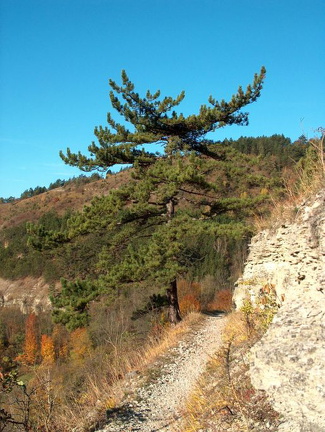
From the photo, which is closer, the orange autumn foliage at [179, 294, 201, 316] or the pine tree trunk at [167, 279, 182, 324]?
the pine tree trunk at [167, 279, 182, 324]

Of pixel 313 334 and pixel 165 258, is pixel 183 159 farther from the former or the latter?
pixel 313 334

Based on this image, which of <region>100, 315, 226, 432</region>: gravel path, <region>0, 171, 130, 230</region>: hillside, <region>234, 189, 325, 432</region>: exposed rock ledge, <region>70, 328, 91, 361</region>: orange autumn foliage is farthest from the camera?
<region>0, 171, 130, 230</region>: hillside

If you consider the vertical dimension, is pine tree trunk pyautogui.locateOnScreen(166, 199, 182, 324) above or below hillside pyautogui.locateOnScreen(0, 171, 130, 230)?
below

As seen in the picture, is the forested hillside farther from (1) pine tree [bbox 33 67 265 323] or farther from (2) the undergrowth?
(2) the undergrowth

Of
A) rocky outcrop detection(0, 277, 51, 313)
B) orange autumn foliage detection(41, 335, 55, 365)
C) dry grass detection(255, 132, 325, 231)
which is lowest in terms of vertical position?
orange autumn foliage detection(41, 335, 55, 365)

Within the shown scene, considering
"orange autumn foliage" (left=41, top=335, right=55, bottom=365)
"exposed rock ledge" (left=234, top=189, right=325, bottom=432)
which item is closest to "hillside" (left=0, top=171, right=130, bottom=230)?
"orange autumn foliage" (left=41, top=335, right=55, bottom=365)

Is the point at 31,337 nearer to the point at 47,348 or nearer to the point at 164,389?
the point at 47,348

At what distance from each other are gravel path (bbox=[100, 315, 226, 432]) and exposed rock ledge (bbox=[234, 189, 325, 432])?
83.2 inches

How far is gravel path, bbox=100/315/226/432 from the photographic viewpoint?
5875 mm

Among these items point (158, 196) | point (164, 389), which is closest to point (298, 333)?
point (164, 389)

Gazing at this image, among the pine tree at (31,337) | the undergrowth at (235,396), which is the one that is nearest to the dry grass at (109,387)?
the undergrowth at (235,396)

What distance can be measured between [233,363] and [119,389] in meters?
2.84

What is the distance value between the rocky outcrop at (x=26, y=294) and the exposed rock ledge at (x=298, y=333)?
184ft

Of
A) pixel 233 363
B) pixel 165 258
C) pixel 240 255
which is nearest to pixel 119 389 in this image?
pixel 233 363
